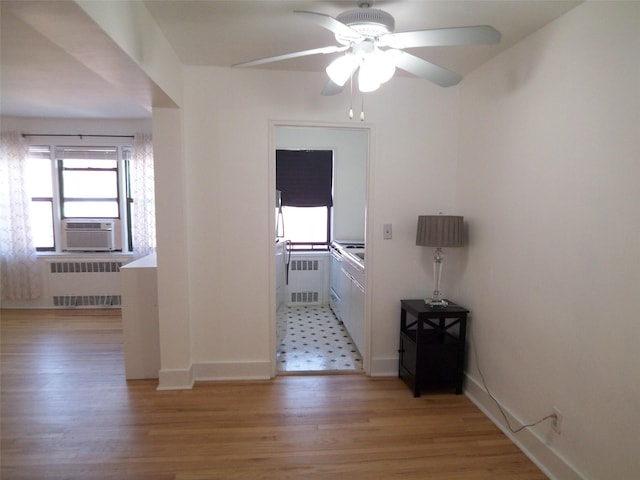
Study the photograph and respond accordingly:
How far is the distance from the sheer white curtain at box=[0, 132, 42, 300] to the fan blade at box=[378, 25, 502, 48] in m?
5.09

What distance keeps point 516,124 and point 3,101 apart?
5.07 meters

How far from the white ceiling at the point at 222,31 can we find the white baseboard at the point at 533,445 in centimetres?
234

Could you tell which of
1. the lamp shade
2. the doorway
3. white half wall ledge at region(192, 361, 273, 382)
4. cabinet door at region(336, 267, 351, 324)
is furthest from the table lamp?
the doorway

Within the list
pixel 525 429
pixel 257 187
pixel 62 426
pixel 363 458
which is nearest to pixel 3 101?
pixel 257 187

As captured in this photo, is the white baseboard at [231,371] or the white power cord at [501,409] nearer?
the white power cord at [501,409]

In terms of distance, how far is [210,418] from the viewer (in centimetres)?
234

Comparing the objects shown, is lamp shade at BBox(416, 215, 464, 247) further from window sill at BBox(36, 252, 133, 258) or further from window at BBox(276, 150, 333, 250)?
window sill at BBox(36, 252, 133, 258)

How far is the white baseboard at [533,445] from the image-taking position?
180 cm

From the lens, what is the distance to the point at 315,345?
3.62 m

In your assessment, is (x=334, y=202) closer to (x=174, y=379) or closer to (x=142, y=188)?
(x=142, y=188)

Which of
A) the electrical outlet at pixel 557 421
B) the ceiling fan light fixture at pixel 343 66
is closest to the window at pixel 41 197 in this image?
the ceiling fan light fixture at pixel 343 66

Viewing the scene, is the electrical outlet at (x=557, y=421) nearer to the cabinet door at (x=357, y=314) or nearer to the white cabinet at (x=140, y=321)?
the cabinet door at (x=357, y=314)

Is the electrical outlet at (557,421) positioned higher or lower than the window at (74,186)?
lower

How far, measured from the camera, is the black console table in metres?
2.59
